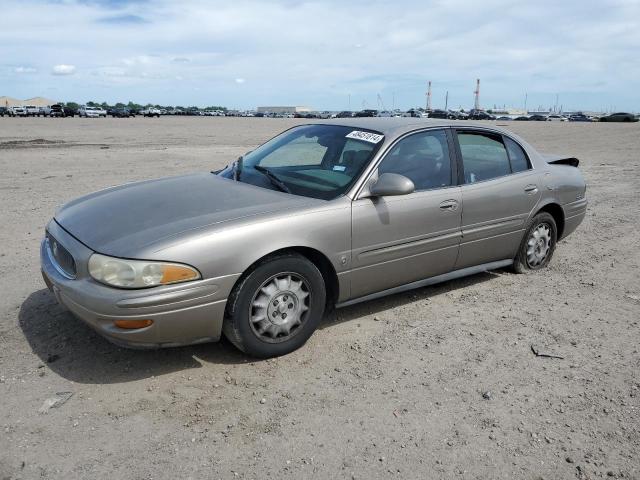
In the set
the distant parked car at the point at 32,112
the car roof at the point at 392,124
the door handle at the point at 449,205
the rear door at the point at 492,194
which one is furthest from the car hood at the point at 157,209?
the distant parked car at the point at 32,112

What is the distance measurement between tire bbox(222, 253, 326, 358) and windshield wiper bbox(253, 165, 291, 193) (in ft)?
2.26

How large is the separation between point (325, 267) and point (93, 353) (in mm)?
1671

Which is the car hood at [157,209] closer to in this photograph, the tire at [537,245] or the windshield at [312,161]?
the windshield at [312,161]

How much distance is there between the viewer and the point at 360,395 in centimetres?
327

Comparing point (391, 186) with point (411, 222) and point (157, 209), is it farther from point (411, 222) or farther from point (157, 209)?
point (157, 209)

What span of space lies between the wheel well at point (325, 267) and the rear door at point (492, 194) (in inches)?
53.3

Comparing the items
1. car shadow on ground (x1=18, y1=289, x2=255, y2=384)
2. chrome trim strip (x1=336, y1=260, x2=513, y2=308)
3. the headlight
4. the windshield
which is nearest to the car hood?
the headlight

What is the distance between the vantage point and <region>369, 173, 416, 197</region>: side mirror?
3.91 meters

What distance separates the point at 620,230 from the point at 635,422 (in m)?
5.03

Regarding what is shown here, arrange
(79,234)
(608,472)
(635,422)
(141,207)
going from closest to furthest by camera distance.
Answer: (608,472), (635,422), (79,234), (141,207)

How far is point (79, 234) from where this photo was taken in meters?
3.56

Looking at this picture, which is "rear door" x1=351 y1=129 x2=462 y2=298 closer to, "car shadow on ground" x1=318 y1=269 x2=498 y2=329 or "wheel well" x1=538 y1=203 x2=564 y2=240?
"car shadow on ground" x1=318 y1=269 x2=498 y2=329

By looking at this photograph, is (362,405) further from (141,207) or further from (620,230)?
(620,230)

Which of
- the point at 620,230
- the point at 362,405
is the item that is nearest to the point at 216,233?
the point at 362,405
